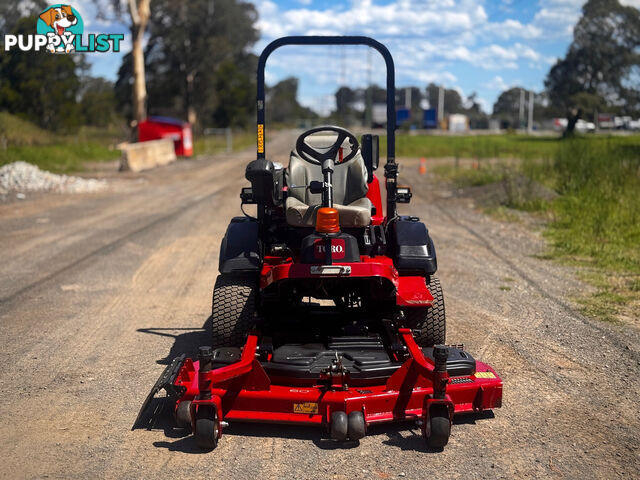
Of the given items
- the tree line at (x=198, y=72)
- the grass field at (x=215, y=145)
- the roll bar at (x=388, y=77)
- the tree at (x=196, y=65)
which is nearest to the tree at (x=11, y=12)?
the tree line at (x=198, y=72)

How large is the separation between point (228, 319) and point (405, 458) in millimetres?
1758

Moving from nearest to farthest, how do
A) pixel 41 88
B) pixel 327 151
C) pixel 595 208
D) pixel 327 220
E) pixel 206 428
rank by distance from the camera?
pixel 206 428, pixel 327 220, pixel 327 151, pixel 595 208, pixel 41 88

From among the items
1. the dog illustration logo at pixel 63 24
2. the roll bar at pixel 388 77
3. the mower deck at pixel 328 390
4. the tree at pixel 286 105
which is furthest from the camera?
the tree at pixel 286 105

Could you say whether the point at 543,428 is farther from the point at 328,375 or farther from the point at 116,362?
the point at 116,362

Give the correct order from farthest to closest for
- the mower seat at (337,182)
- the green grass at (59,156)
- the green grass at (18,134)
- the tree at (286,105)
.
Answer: the tree at (286,105) < the green grass at (18,134) < the green grass at (59,156) < the mower seat at (337,182)

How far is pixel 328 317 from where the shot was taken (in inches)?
223

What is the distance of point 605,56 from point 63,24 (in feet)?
57.7

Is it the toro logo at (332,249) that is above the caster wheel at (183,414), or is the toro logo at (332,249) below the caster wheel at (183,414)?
above

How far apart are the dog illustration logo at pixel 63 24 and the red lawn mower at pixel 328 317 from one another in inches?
677

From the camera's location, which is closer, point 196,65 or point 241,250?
point 241,250

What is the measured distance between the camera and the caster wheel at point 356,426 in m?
4.27

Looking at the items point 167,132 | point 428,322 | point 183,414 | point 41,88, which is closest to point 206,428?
point 183,414

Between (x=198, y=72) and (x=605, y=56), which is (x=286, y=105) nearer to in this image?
(x=198, y=72)

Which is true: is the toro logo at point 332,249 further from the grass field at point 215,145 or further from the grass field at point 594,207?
the grass field at point 215,145
